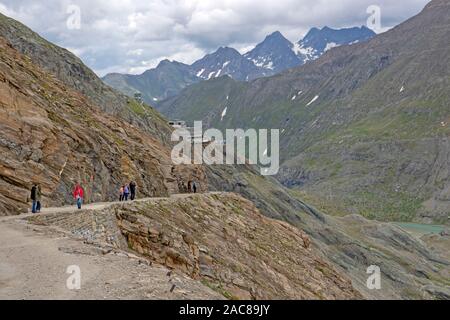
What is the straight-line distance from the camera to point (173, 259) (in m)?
29.2

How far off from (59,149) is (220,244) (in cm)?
1291

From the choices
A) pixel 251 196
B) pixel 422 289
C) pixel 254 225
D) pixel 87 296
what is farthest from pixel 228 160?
pixel 87 296

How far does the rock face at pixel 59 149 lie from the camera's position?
3122 cm

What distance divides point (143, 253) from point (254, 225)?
1701cm

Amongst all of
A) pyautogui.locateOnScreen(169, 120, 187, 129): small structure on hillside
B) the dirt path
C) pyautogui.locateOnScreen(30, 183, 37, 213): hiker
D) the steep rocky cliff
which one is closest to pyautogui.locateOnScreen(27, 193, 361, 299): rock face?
pyautogui.locateOnScreen(30, 183, 37, 213): hiker

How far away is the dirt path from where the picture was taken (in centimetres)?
1667

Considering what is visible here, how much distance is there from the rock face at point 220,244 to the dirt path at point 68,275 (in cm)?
281

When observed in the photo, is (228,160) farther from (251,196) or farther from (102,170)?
(102,170)

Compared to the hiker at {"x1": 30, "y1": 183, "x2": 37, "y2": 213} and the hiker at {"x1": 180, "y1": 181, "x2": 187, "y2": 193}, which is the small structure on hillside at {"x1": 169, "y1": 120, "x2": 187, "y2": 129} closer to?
the hiker at {"x1": 180, "y1": 181, "x2": 187, "y2": 193}

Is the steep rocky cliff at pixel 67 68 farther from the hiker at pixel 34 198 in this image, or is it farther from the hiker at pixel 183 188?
the hiker at pixel 34 198

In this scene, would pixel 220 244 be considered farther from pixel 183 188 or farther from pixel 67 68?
pixel 67 68

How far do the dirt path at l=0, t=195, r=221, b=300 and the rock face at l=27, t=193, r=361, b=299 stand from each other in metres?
2.81

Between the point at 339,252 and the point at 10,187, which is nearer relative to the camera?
the point at 10,187

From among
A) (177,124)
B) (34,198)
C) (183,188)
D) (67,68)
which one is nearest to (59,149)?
(34,198)
